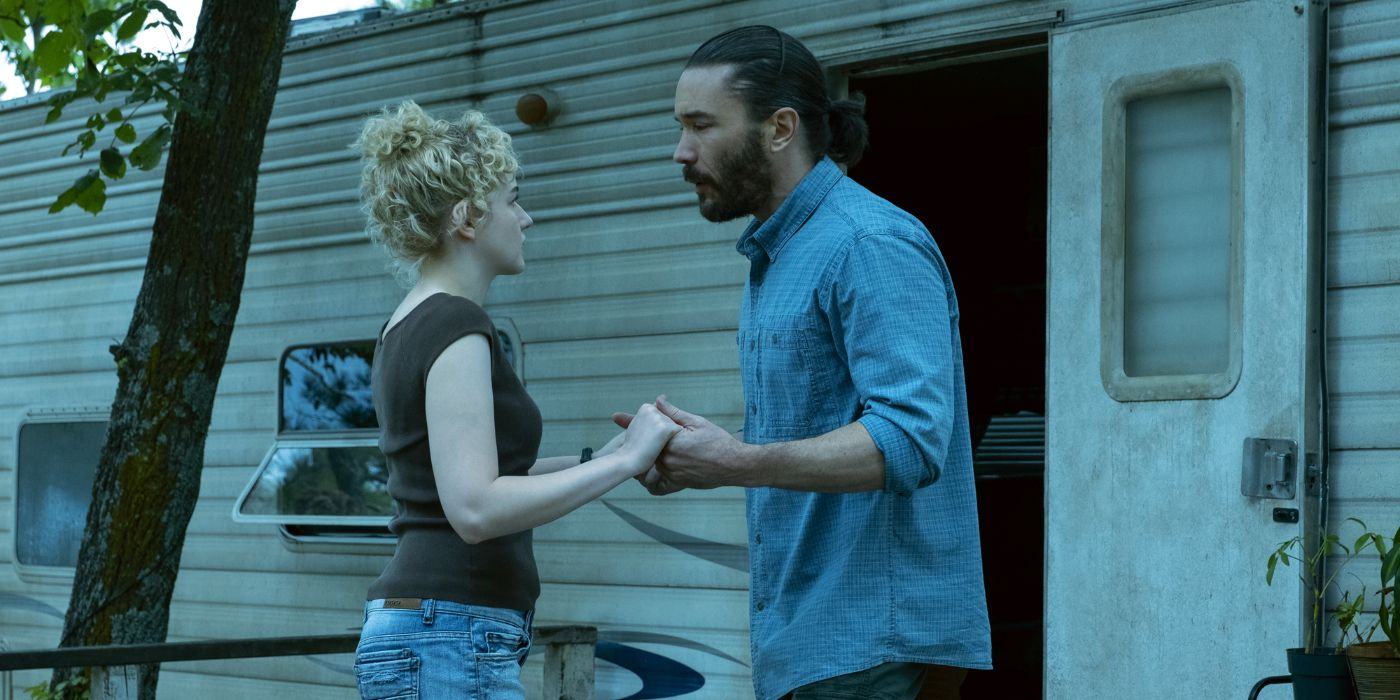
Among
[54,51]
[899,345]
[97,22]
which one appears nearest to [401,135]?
[899,345]

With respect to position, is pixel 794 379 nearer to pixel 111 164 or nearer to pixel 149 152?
pixel 149 152

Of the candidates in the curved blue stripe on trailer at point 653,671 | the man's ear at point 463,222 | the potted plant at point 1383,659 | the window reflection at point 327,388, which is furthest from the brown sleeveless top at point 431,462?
the window reflection at point 327,388

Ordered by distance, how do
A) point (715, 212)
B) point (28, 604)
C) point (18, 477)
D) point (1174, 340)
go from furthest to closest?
point (18, 477)
point (28, 604)
point (1174, 340)
point (715, 212)

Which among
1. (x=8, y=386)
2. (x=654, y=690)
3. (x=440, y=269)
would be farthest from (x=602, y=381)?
(x=8, y=386)

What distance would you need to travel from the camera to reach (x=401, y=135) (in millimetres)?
2404

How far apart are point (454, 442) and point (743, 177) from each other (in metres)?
0.68

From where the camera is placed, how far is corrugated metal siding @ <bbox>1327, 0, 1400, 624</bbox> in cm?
359

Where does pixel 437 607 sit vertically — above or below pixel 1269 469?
below

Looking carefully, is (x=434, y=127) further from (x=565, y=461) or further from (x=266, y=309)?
(x=266, y=309)

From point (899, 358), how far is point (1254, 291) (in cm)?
175

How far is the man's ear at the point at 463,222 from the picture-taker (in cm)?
242

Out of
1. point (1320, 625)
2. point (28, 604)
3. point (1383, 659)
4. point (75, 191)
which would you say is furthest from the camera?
point (28, 604)

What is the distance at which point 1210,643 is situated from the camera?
3.71 m

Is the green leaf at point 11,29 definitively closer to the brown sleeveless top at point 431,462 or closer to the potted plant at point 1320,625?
the brown sleeveless top at point 431,462
